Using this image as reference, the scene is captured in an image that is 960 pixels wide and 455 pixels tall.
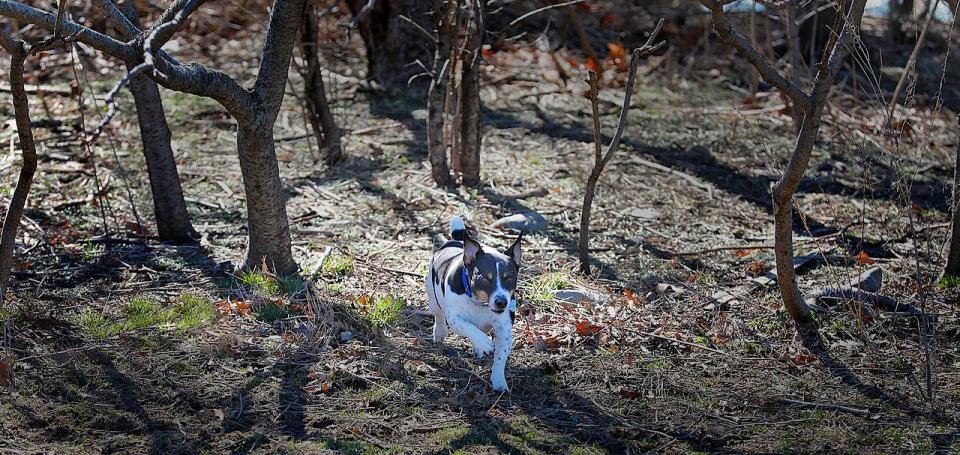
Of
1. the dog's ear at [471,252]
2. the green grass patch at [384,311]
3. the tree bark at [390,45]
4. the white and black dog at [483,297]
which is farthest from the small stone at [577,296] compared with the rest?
the tree bark at [390,45]

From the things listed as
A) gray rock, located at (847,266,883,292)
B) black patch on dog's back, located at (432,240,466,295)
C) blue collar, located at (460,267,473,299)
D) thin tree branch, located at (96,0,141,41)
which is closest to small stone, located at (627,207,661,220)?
gray rock, located at (847,266,883,292)

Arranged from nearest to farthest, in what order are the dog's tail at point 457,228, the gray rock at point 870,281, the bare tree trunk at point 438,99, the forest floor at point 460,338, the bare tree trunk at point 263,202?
the forest floor at point 460,338
the dog's tail at point 457,228
the bare tree trunk at point 263,202
the gray rock at point 870,281
the bare tree trunk at point 438,99

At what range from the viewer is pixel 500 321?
543 centimetres

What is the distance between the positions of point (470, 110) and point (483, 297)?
4.09 metres

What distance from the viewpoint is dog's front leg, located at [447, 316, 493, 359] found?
538 centimetres

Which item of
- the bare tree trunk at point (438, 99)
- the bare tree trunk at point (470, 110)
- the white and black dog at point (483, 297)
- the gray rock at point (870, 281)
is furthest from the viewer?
the bare tree trunk at point (438, 99)

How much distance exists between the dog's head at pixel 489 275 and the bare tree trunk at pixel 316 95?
4.53 m

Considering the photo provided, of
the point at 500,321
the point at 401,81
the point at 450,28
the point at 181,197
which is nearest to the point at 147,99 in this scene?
the point at 181,197

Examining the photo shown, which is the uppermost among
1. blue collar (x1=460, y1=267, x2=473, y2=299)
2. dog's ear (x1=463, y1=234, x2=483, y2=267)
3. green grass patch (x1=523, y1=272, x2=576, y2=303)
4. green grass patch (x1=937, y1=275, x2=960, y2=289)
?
dog's ear (x1=463, y1=234, x2=483, y2=267)

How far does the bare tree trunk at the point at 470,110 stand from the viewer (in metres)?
8.80

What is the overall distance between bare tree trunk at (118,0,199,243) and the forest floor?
23 cm

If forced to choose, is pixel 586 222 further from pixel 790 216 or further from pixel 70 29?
pixel 70 29

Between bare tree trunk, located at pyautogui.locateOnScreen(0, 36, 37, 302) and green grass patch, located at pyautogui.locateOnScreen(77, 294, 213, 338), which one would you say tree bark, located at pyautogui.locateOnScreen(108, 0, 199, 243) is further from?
bare tree trunk, located at pyautogui.locateOnScreen(0, 36, 37, 302)

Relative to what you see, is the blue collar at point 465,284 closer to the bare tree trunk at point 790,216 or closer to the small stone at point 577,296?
the small stone at point 577,296
